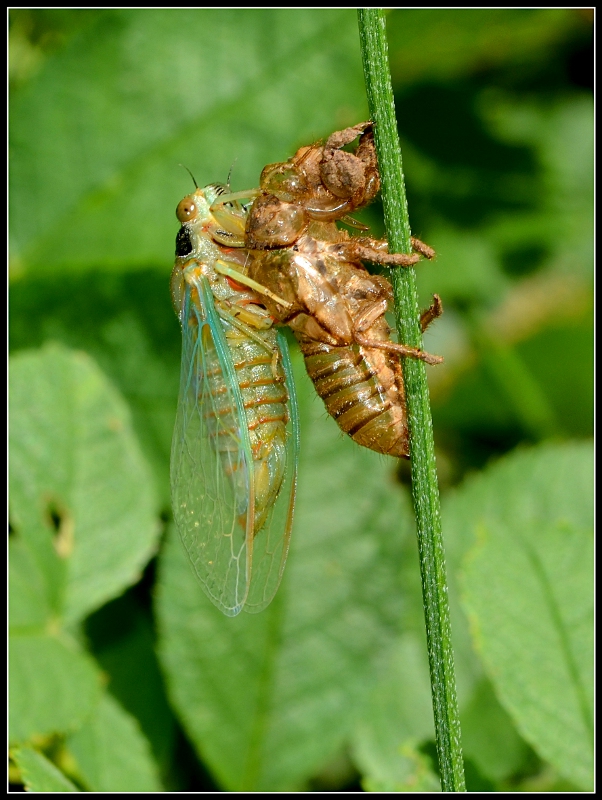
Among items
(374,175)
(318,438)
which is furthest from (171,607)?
(374,175)

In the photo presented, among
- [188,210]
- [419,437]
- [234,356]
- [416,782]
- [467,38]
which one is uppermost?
[467,38]

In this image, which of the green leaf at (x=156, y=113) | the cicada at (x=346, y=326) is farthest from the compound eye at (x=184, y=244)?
the green leaf at (x=156, y=113)

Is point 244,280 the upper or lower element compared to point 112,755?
upper

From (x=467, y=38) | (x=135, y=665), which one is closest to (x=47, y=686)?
(x=135, y=665)

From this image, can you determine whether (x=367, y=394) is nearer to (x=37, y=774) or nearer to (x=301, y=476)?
(x=301, y=476)

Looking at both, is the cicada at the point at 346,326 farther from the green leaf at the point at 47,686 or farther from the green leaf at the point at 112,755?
the green leaf at the point at 112,755

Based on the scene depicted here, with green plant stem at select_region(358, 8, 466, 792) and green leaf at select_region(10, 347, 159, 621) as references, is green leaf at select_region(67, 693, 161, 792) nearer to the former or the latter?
green leaf at select_region(10, 347, 159, 621)

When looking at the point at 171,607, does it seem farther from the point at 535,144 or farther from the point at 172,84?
the point at 535,144
